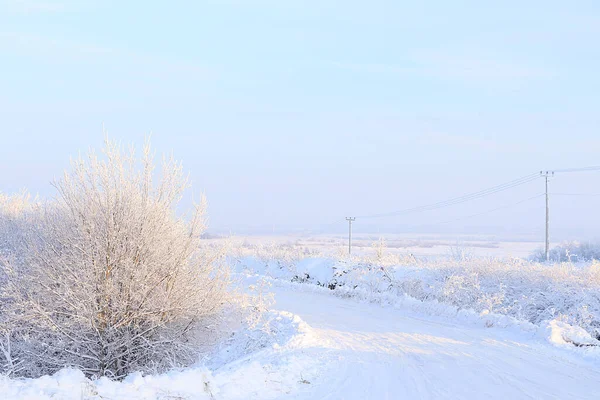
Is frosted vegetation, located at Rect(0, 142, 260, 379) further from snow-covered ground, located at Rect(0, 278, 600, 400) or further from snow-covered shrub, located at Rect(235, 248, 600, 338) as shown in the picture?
snow-covered shrub, located at Rect(235, 248, 600, 338)

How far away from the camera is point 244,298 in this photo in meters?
14.5

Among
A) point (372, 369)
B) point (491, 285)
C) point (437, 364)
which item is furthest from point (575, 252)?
point (372, 369)

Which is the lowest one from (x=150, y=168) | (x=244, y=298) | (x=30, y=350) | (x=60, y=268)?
(x=30, y=350)

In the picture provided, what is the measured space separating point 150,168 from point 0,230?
34.2ft

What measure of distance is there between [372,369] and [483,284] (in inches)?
577

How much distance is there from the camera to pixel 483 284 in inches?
931

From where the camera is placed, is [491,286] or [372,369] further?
[491,286]

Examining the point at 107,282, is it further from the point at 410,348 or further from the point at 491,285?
the point at 491,285

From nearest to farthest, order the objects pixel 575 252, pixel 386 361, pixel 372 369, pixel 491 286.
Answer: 1. pixel 372 369
2. pixel 386 361
3. pixel 491 286
4. pixel 575 252

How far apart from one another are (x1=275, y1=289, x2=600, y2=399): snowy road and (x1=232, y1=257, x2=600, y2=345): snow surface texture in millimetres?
2032

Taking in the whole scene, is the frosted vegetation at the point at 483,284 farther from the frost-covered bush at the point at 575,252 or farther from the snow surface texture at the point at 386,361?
the frost-covered bush at the point at 575,252

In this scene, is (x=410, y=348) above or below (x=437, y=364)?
below

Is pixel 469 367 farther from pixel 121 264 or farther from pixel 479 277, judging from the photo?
pixel 479 277

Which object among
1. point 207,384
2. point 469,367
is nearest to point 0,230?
point 207,384
